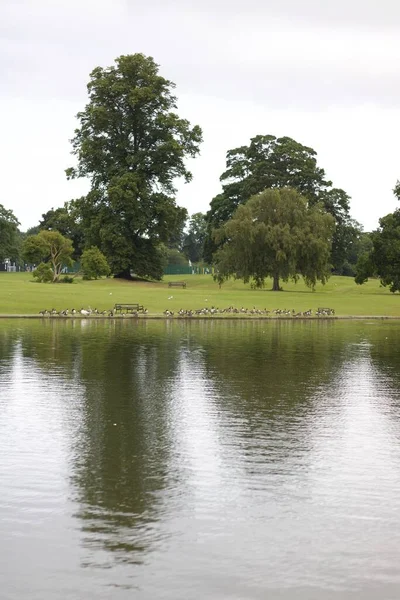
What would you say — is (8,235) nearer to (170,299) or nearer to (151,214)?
(151,214)

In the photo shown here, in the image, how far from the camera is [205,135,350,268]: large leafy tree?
111 metres

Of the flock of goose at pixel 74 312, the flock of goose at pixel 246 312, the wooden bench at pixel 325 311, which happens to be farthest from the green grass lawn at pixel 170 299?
the flock of goose at pixel 74 312

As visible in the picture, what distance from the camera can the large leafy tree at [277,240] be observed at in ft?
257

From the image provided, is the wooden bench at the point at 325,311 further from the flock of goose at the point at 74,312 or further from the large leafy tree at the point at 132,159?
the large leafy tree at the point at 132,159

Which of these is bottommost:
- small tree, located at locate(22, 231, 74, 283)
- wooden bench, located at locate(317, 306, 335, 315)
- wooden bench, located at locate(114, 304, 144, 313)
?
wooden bench, located at locate(317, 306, 335, 315)

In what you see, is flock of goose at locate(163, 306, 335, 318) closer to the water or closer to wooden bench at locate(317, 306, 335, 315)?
wooden bench at locate(317, 306, 335, 315)

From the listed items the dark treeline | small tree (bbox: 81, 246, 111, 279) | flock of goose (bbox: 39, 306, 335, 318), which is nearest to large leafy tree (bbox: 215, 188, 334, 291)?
the dark treeline

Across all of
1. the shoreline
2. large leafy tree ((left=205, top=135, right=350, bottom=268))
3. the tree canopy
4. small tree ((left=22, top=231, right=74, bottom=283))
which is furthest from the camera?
the tree canopy

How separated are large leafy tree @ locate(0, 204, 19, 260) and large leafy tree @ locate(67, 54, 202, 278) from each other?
4712 cm

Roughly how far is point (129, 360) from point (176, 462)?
1561cm

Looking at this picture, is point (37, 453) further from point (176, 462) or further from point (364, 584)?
point (364, 584)

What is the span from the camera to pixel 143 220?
296 ft

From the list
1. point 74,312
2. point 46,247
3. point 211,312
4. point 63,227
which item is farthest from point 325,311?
point 63,227

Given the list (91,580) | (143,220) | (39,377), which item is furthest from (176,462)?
(143,220)
